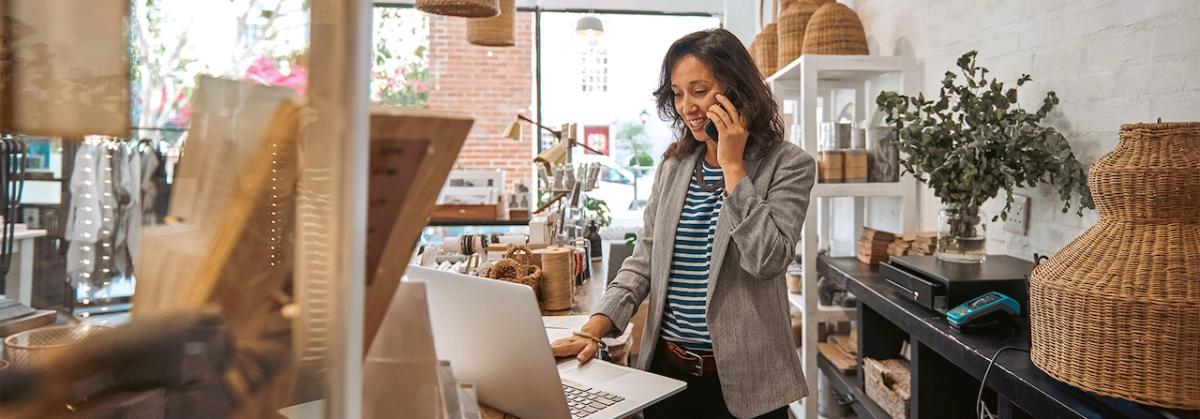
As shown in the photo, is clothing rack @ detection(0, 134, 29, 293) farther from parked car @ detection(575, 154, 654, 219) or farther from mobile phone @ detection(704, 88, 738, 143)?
parked car @ detection(575, 154, 654, 219)

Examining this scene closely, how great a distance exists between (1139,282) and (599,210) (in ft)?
16.1

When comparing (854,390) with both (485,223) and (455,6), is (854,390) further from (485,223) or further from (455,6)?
(485,223)

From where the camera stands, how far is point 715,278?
5.19 feet

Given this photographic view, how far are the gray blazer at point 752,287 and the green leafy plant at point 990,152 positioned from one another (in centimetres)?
55

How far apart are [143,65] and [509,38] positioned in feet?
11.6

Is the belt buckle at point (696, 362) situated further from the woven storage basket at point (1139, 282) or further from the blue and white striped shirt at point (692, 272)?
the woven storage basket at point (1139, 282)

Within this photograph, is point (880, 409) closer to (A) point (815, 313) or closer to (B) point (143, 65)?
(A) point (815, 313)

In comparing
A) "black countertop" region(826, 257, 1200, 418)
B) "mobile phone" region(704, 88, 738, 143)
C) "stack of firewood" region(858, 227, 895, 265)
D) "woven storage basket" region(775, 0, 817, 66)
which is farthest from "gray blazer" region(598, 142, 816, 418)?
"woven storage basket" region(775, 0, 817, 66)

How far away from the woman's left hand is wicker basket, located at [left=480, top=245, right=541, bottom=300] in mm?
621

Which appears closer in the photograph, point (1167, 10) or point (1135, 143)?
point (1135, 143)

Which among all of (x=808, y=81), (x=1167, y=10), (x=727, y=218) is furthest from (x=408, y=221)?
(x=808, y=81)

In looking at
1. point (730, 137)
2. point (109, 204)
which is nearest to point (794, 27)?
point (730, 137)

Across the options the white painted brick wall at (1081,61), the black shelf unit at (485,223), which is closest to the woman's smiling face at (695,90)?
the white painted brick wall at (1081,61)

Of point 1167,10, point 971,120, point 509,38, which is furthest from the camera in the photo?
point 509,38
